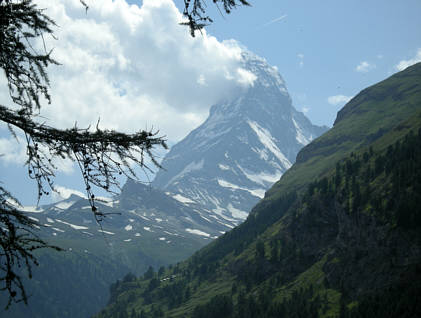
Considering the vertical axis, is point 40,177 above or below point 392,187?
below

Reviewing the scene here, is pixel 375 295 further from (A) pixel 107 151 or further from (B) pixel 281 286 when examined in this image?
(A) pixel 107 151

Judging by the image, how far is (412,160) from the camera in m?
147

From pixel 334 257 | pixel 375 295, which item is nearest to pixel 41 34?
pixel 375 295

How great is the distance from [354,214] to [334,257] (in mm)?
19438

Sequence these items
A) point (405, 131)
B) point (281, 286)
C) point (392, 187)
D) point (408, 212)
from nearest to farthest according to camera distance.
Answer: point (408, 212)
point (392, 187)
point (281, 286)
point (405, 131)

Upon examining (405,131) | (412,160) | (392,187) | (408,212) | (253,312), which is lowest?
(253,312)

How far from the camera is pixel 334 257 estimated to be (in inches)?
6019

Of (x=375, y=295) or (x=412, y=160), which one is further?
(x=412, y=160)

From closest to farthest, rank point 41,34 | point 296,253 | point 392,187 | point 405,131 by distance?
1. point 41,34
2. point 392,187
3. point 296,253
4. point 405,131

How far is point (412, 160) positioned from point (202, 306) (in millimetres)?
107120

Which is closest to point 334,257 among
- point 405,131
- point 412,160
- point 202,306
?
point 412,160

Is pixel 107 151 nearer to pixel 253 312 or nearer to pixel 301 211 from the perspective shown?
pixel 253 312

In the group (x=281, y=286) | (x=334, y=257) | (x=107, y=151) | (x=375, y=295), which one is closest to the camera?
(x=107, y=151)

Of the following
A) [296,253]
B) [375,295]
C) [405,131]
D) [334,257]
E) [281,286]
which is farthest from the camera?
[405,131]
